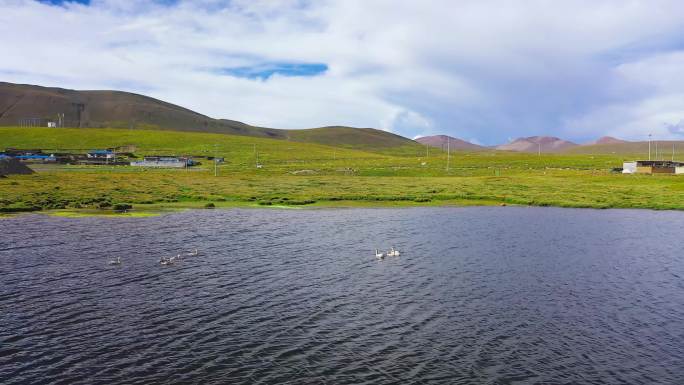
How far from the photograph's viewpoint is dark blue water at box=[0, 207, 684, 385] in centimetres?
2095

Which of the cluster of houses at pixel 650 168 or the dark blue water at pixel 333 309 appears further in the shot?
the cluster of houses at pixel 650 168

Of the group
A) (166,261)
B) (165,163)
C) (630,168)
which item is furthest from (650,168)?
(166,261)

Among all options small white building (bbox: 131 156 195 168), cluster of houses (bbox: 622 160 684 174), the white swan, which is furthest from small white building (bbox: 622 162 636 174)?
the white swan

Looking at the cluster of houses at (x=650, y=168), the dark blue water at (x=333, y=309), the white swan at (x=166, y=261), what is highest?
the cluster of houses at (x=650, y=168)

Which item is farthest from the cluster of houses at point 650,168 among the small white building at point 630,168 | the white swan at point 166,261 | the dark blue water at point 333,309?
the white swan at point 166,261

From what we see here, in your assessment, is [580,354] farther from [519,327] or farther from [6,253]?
[6,253]

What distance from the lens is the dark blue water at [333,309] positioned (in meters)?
21.0

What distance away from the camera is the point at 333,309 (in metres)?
28.4

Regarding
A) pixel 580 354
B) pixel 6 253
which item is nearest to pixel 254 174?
pixel 6 253

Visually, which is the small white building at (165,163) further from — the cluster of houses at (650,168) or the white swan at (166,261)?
the white swan at (166,261)

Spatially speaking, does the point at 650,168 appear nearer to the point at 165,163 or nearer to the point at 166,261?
the point at 165,163

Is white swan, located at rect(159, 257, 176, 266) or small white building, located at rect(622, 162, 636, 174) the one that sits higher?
small white building, located at rect(622, 162, 636, 174)

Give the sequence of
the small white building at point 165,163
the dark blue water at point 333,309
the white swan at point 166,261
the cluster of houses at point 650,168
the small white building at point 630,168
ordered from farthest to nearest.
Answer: the small white building at point 165,163 < the small white building at point 630,168 < the cluster of houses at point 650,168 < the white swan at point 166,261 < the dark blue water at point 333,309

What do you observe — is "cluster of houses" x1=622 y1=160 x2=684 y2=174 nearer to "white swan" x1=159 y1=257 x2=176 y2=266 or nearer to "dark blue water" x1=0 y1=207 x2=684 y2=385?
"dark blue water" x1=0 y1=207 x2=684 y2=385
